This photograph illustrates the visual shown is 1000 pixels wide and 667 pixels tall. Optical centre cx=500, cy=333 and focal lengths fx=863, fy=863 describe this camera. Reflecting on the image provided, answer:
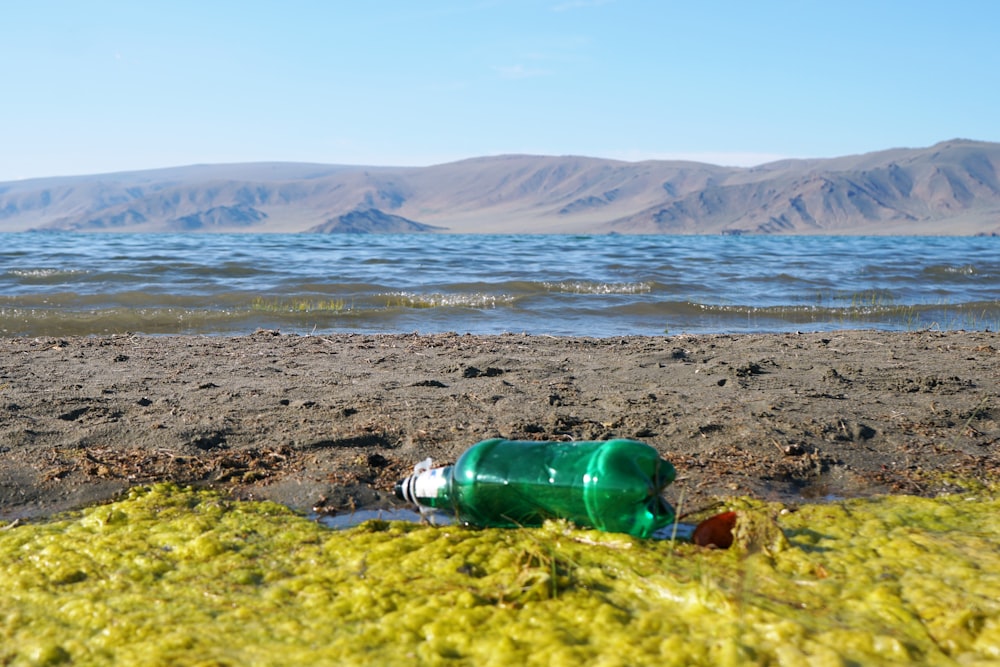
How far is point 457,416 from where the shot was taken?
4.39 meters

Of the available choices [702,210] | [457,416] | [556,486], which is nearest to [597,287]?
[457,416]

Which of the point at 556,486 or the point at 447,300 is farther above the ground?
the point at 556,486

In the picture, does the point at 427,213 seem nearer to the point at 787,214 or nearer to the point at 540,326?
the point at 787,214

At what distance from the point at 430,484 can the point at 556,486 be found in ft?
1.55

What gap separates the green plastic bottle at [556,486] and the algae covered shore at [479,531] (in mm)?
96

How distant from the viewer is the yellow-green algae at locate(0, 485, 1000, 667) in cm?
204

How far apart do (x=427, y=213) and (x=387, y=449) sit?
194127 millimetres

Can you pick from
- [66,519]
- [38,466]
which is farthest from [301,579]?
[38,466]

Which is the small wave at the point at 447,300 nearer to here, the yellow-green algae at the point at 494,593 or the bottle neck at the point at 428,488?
the bottle neck at the point at 428,488

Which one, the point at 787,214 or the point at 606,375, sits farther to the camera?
the point at 787,214

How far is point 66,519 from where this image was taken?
121 inches

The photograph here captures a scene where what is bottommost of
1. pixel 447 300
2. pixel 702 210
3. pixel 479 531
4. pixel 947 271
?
pixel 447 300

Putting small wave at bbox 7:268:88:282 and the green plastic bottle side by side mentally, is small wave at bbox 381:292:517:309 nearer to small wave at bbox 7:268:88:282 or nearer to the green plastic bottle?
small wave at bbox 7:268:88:282

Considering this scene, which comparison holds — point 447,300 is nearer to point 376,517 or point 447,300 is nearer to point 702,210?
point 376,517
